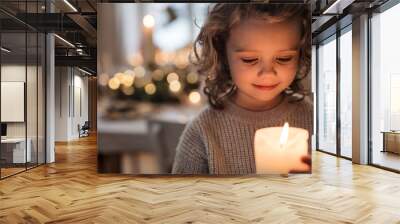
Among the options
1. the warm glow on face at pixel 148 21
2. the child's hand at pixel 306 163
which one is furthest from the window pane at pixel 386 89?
the warm glow on face at pixel 148 21

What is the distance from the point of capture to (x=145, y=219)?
400 centimetres

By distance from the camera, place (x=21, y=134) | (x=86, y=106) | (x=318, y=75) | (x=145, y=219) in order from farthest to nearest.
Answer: (x=86, y=106) → (x=318, y=75) → (x=21, y=134) → (x=145, y=219)

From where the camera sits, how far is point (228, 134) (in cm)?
624

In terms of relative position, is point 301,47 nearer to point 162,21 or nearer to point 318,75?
point 162,21

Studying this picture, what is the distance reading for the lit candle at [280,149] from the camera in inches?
247

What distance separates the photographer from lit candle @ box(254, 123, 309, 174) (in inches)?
247

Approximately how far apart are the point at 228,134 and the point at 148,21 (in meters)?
2.21

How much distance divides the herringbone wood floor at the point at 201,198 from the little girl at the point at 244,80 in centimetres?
52

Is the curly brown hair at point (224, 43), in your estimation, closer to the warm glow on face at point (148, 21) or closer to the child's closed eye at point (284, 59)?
the child's closed eye at point (284, 59)

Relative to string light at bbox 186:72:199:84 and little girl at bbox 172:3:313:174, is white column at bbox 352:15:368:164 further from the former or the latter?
string light at bbox 186:72:199:84

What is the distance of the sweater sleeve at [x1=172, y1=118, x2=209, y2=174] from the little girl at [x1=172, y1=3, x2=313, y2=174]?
0.02 metres

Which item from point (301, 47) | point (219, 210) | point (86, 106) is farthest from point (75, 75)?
point (219, 210)

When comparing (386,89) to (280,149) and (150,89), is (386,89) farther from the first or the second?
(150,89)

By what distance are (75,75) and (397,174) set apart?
45.1 feet
